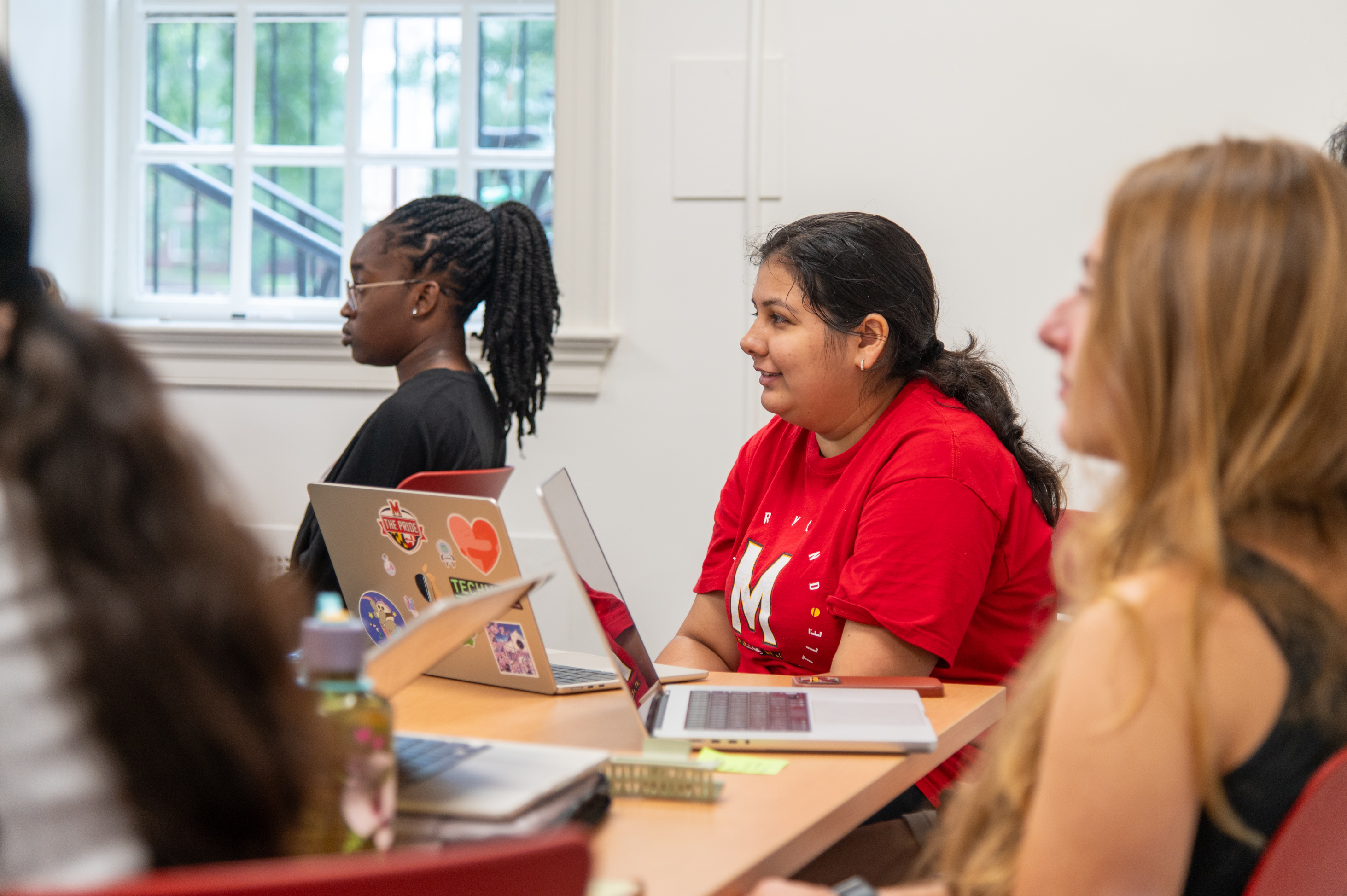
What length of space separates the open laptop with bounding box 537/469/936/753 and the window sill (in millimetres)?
1685

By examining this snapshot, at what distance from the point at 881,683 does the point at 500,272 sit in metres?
1.45

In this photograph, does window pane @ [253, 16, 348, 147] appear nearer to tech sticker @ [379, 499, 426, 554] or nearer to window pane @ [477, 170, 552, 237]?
window pane @ [477, 170, 552, 237]

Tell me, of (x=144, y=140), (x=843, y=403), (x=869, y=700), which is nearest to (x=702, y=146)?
(x=843, y=403)

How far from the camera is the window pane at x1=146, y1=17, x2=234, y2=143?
3.38m

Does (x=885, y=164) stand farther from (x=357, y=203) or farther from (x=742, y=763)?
(x=742, y=763)

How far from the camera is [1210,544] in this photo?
0.73 meters

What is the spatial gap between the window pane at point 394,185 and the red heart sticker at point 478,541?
2.15 m

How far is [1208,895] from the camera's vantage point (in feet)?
2.59

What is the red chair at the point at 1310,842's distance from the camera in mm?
753

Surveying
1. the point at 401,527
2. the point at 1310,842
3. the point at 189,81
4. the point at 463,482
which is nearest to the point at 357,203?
the point at 189,81

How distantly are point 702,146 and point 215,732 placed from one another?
2.66m

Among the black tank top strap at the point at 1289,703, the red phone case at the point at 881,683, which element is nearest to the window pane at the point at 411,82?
the red phone case at the point at 881,683

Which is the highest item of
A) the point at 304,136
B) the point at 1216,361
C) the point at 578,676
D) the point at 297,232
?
the point at 304,136

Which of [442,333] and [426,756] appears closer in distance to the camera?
[426,756]
